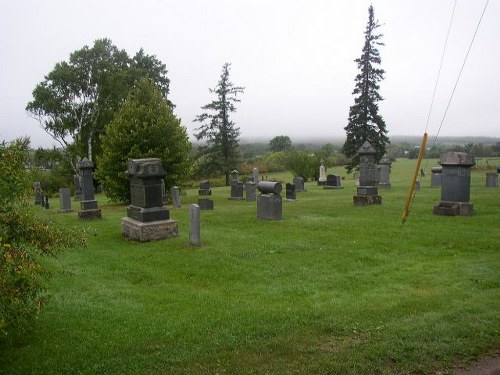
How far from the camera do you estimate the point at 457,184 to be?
14.3m

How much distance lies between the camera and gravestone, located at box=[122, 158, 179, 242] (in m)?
11.7

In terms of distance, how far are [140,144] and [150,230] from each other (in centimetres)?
1214

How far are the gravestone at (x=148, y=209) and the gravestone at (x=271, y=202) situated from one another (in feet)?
11.9

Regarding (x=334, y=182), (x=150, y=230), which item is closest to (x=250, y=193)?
(x=334, y=182)

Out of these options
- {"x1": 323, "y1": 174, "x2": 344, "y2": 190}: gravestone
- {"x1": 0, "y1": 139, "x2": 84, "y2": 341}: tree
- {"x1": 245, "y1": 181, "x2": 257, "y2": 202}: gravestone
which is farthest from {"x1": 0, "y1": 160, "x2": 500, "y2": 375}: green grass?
{"x1": 323, "y1": 174, "x2": 344, "y2": 190}: gravestone

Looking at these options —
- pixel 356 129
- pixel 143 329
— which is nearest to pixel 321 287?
pixel 143 329

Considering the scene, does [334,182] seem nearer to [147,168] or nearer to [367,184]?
[367,184]

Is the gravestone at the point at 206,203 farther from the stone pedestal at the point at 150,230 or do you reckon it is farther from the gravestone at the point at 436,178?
the gravestone at the point at 436,178

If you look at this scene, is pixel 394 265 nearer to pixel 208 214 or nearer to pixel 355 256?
pixel 355 256

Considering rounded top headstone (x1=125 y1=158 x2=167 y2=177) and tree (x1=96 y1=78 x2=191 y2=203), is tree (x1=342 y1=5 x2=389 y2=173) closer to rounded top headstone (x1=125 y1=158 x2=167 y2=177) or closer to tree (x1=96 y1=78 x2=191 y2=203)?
tree (x1=96 y1=78 x2=191 y2=203)

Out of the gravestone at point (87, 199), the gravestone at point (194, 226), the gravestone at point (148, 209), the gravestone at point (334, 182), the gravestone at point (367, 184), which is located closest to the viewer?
the gravestone at point (194, 226)

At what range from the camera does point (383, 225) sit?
12820 mm

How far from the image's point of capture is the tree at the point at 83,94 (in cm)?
3662

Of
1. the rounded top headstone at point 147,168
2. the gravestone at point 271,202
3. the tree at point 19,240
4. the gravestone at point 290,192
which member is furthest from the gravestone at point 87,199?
the tree at point 19,240
